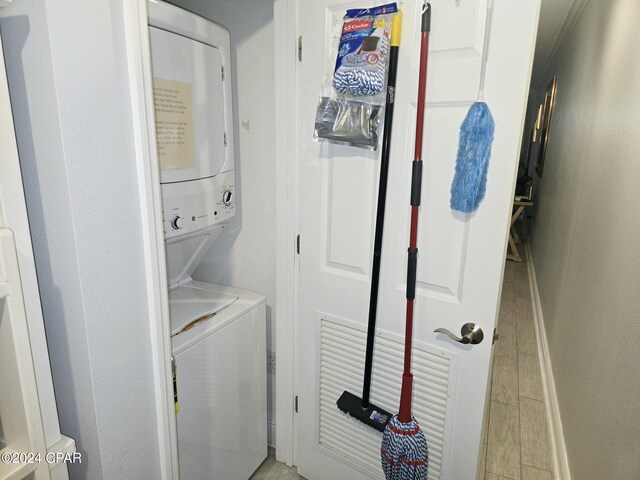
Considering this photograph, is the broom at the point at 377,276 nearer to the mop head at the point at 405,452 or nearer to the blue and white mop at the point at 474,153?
the mop head at the point at 405,452

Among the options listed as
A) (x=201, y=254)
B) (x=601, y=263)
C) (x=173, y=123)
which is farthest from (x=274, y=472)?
(x=601, y=263)

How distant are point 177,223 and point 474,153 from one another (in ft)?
3.18

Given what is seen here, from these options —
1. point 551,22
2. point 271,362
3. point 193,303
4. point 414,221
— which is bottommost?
point 271,362

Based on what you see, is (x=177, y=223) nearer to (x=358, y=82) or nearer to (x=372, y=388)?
(x=358, y=82)

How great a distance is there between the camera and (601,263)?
65.7 inches

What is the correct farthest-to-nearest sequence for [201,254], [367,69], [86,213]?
[201,254] < [367,69] < [86,213]

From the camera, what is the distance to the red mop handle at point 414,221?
3.67ft

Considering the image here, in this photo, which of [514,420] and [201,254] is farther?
[514,420]

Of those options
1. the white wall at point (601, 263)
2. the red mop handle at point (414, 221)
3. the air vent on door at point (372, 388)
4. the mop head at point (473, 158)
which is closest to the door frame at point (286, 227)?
the air vent on door at point (372, 388)

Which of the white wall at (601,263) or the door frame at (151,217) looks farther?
the white wall at (601,263)

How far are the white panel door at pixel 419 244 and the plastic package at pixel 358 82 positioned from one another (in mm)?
63

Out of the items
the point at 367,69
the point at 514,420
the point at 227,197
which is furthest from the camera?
the point at 514,420

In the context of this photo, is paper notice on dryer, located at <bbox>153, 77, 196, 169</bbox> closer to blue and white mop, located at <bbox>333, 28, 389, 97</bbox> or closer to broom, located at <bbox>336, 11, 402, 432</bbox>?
blue and white mop, located at <bbox>333, 28, 389, 97</bbox>

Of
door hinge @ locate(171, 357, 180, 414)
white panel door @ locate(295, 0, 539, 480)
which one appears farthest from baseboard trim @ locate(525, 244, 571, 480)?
door hinge @ locate(171, 357, 180, 414)
